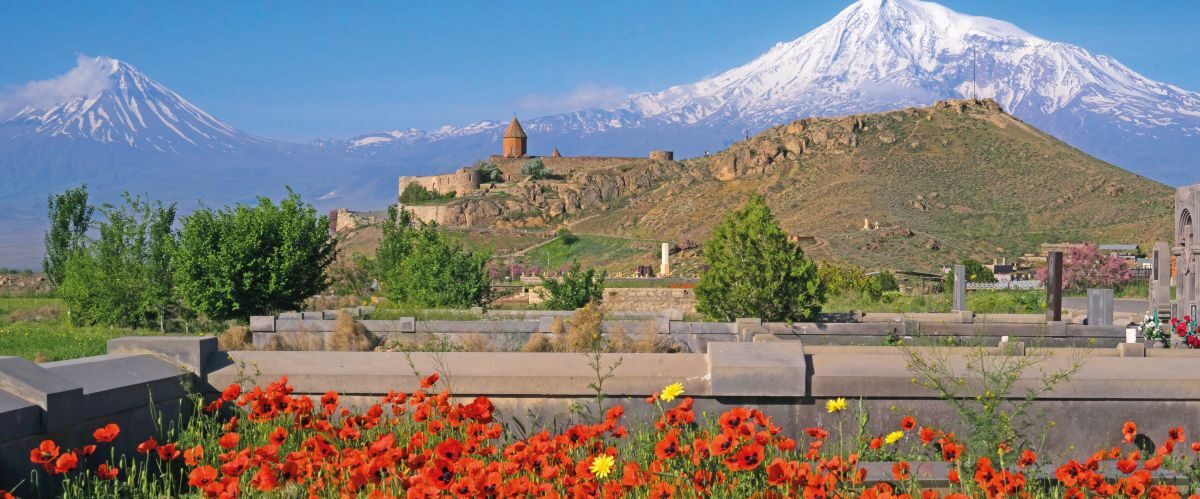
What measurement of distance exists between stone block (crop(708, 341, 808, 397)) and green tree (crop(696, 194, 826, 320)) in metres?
13.7

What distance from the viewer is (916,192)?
6938 cm

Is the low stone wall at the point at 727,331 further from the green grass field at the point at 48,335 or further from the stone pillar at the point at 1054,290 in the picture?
the green grass field at the point at 48,335

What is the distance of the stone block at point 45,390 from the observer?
16.4 feet

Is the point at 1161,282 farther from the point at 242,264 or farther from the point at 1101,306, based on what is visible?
the point at 242,264

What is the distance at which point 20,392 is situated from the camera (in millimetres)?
5020

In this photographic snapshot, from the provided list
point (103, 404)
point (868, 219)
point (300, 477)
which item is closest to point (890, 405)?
point (300, 477)

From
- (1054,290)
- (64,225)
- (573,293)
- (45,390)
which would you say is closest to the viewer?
(45,390)

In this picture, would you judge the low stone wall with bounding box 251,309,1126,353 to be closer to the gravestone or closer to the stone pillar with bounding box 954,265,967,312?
the gravestone

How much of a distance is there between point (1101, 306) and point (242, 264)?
16987mm

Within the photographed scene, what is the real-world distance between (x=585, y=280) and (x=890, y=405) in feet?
56.3

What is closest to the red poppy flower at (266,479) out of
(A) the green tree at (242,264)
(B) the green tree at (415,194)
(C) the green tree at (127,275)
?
(A) the green tree at (242,264)

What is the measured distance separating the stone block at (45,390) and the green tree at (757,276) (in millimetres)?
15477

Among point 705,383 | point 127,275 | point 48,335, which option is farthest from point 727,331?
point 127,275

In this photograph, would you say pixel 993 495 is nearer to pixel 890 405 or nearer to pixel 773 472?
pixel 773 472
